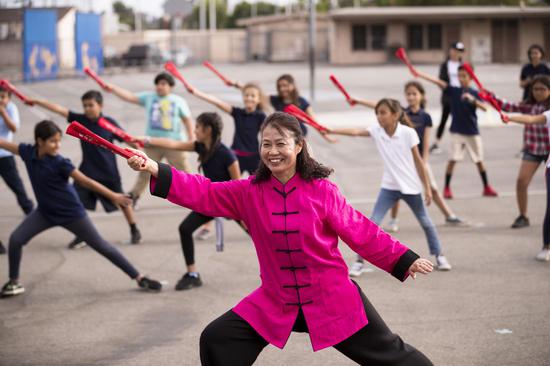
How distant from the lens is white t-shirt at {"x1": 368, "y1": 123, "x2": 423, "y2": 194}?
786 centimetres

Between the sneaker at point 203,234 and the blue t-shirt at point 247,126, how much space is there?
3.49 feet

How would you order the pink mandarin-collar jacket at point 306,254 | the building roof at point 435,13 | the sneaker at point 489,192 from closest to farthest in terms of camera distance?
the pink mandarin-collar jacket at point 306,254 < the sneaker at point 489,192 < the building roof at point 435,13

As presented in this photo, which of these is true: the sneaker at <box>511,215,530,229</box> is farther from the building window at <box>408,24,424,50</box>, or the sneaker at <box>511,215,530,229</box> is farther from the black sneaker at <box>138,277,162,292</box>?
the building window at <box>408,24,424,50</box>

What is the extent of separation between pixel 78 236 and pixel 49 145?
87 centimetres

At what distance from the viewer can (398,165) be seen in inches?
313

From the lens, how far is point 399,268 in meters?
4.33

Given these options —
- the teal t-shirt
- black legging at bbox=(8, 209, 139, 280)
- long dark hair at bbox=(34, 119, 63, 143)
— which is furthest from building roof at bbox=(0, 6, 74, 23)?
long dark hair at bbox=(34, 119, 63, 143)

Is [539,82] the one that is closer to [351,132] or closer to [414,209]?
[414,209]

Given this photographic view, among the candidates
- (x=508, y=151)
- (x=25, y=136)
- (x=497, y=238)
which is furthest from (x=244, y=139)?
(x=25, y=136)

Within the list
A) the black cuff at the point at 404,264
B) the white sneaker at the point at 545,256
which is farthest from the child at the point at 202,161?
the black cuff at the point at 404,264

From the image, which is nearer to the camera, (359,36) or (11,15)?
(11,15)

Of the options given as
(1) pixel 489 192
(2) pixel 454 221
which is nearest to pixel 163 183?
(2) pixel 454 221

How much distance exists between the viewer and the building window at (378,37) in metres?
55.8

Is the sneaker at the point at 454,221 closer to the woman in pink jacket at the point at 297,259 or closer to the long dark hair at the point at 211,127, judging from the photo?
the long dark hair at the point at 211,127
